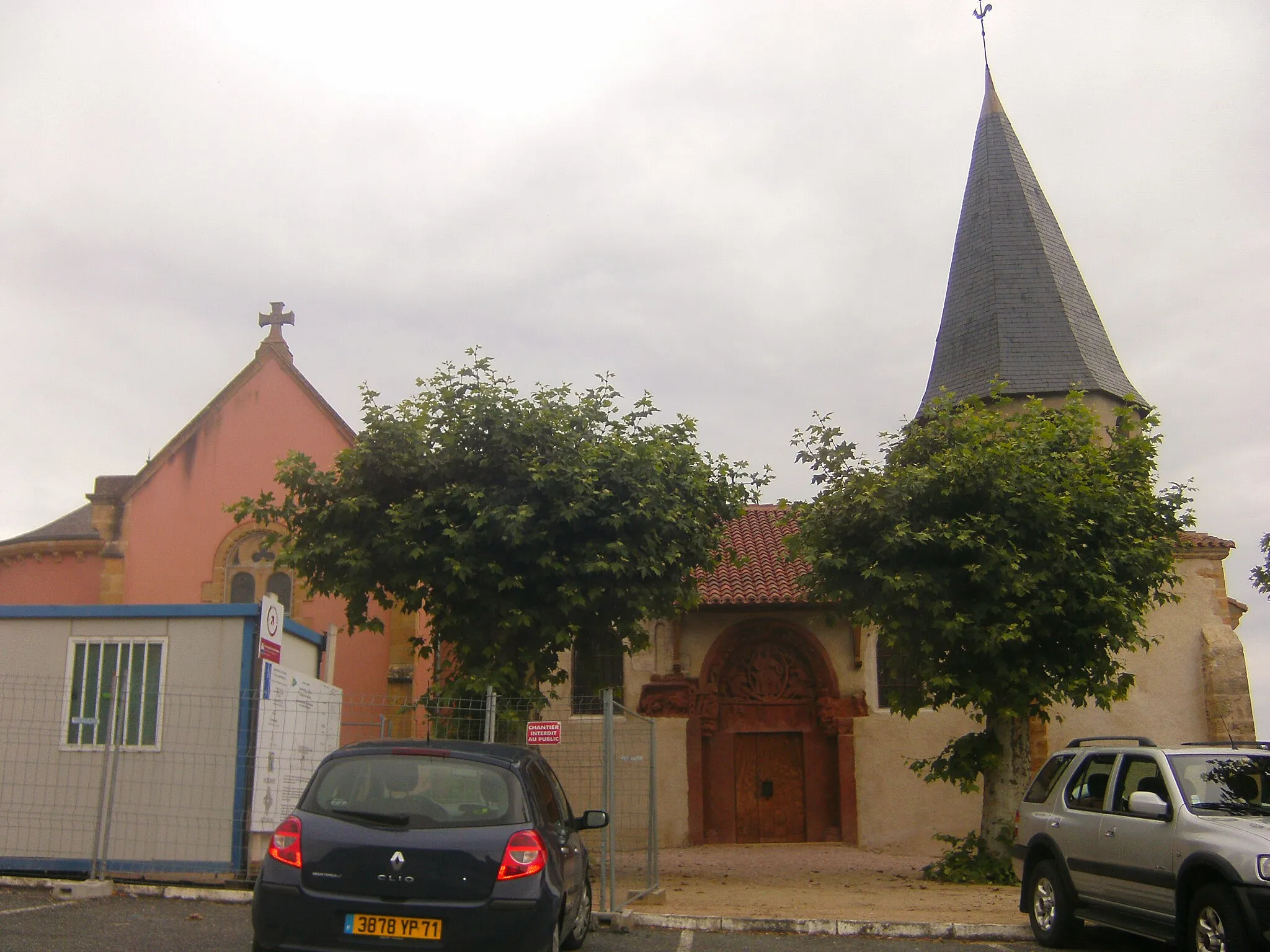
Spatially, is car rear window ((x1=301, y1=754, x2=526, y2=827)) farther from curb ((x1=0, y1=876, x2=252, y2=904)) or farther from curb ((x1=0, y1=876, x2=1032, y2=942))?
curb ((x1=0, y1=876, x2=252, y2=904))

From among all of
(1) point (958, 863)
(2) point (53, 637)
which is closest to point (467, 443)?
(2) point (53, 637)

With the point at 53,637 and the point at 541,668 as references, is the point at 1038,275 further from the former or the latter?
the point at 53,637

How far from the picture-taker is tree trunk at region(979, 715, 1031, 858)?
15.8m

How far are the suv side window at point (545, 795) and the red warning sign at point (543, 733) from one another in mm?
2658

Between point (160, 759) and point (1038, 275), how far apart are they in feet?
72.0

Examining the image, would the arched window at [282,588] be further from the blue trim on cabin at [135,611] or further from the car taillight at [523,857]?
the car taillight at [523,857]

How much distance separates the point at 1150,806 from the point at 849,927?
3.27 metres

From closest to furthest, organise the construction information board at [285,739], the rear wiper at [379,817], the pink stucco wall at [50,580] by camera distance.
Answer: the rear wiper at [379,817]
the construction information board at [285,739]
the pink stucco wall at [50,580]

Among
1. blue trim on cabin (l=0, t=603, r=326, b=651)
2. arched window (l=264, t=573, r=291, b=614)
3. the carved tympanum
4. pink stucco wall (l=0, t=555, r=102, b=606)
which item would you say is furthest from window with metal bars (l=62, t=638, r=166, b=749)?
pink stucco wall (l=0, t=555, r=102, b=606)

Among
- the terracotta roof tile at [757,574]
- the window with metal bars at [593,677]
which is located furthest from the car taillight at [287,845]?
the window with metal bars at [593,677]

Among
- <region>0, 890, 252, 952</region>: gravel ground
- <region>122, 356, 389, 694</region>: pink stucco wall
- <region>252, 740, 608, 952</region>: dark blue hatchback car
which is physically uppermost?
<region>122, 356, 389, 694</region>: pink stucco wall

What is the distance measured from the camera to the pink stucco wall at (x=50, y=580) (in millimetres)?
23031

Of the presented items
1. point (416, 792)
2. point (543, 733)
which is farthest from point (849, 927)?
point (416, 792)

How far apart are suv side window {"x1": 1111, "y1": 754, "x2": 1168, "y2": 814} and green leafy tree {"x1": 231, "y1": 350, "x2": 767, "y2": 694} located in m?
6.34
